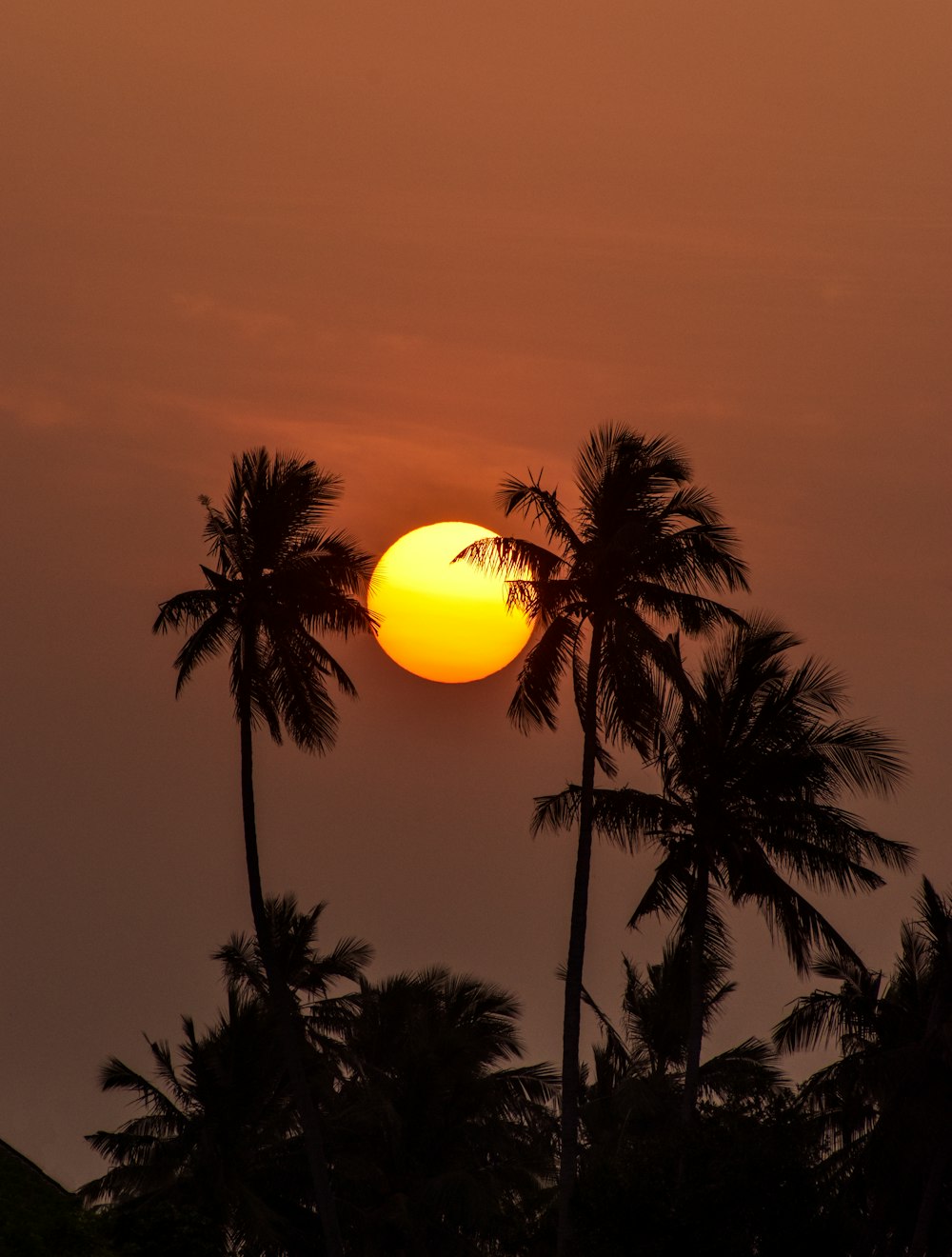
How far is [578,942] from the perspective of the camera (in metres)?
40.8

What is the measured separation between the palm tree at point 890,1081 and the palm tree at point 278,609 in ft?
39.0

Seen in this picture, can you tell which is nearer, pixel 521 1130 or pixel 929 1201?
pixel 929 1201

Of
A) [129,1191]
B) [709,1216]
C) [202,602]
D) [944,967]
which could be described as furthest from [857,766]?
[129,1191]

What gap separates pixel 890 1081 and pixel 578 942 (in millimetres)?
7287

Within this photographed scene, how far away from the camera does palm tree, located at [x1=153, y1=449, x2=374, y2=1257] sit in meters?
41.8

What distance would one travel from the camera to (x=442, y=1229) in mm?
51500

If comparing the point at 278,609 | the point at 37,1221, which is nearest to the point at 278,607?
the point at 278,609

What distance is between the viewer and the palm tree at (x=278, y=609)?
41781 millimetres

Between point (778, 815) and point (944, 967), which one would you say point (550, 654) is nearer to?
point (778, 815)

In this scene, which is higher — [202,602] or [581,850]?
[202,602]

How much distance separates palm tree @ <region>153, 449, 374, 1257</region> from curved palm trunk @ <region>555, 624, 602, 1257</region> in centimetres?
557

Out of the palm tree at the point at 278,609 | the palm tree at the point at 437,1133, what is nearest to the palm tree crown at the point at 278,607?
the palm tree at the point at 278,609

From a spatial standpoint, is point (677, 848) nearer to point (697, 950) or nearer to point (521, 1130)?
point (697, 950)

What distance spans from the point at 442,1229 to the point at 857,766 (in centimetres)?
1924
